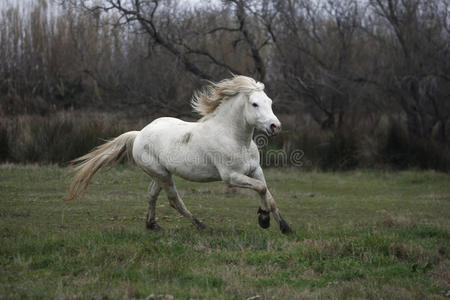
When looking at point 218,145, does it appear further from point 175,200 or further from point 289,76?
point 289,76

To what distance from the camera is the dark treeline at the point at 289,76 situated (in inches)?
640

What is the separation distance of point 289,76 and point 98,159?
14285mm

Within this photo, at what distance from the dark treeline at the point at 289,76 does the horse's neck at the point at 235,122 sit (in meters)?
9.19

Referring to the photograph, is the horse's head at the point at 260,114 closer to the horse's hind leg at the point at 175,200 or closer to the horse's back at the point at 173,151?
the horse's back at the point at 173,151

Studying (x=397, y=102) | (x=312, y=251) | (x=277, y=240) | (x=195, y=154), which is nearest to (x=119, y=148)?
(x=195, y=154)

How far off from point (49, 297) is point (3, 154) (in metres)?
11.9

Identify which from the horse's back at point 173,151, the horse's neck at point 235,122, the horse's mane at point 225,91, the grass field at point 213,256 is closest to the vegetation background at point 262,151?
the grass field at point 213,256

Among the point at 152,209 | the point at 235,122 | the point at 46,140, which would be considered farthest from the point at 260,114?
the point at 46,140

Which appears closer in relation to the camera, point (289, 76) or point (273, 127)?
point (273, 127)

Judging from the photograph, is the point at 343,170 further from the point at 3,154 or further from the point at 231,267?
the point at 231,267

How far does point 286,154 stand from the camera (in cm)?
1638

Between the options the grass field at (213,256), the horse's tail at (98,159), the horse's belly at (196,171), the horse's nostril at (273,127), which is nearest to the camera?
the grass field at (213,256)

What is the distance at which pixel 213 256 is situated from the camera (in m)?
5.12

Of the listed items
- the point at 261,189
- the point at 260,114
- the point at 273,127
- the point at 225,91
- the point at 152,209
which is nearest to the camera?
the point at 273,127
